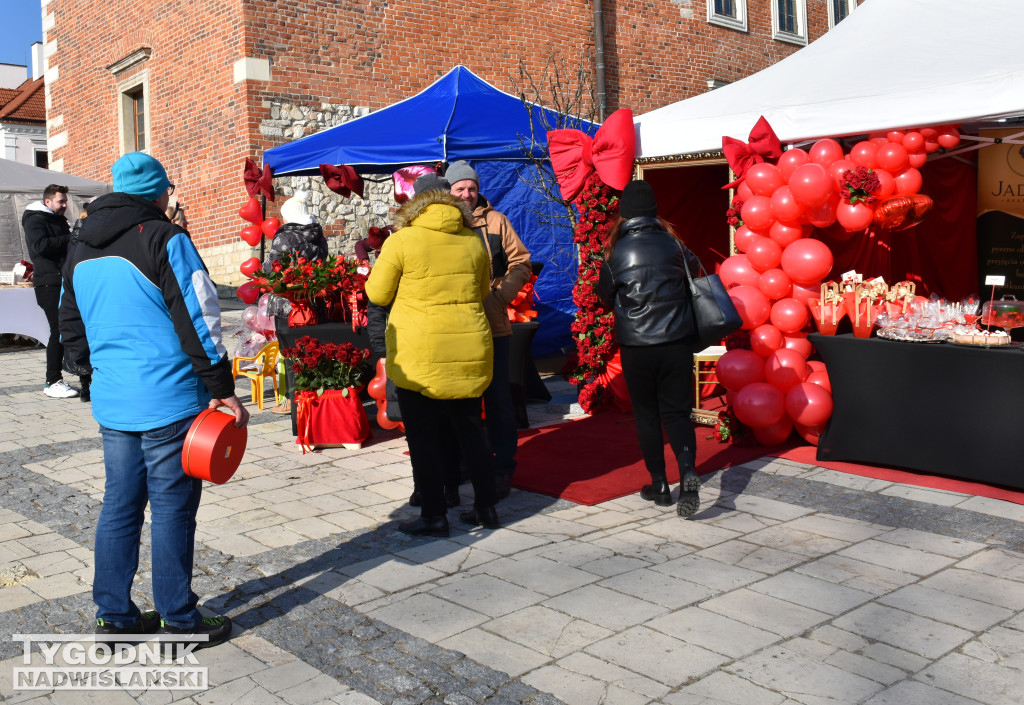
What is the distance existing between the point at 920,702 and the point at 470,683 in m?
1.41

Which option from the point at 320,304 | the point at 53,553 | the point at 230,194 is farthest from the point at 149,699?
the point at 230,194

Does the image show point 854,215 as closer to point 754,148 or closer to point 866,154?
point 866,154

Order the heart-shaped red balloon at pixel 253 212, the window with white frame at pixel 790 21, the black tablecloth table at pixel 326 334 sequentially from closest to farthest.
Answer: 1. the black tablecloth table at pixel 326 334
2. the heart-shaped red balloon at pixel 253 212
3. the window with white frame at pixel 790 21

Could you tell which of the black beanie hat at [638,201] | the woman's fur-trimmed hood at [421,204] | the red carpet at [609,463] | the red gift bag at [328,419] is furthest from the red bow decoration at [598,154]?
the woman's fur-trimmed hood at [421,204]

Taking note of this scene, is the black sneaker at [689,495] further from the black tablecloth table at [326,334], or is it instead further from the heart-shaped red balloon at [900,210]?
the black tablecloth table at [326,334]

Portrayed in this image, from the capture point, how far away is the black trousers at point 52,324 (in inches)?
357

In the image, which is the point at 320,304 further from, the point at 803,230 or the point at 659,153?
the point at 803,230

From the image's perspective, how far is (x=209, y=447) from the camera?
3.22 m

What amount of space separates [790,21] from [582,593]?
19.4 m

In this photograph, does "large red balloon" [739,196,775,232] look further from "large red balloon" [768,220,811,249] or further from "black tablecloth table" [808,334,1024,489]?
"black tablecloth table" [808,334,1024,489]

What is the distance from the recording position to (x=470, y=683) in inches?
123

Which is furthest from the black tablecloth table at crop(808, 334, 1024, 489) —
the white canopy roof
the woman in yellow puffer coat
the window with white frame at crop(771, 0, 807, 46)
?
the window with white frame at crop(771, 0, 807, 46)

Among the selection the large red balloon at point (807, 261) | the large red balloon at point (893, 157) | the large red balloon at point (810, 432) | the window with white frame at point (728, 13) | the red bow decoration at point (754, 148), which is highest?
the window with white frame at point (728, 13)

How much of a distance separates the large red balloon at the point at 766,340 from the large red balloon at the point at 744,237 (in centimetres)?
58
